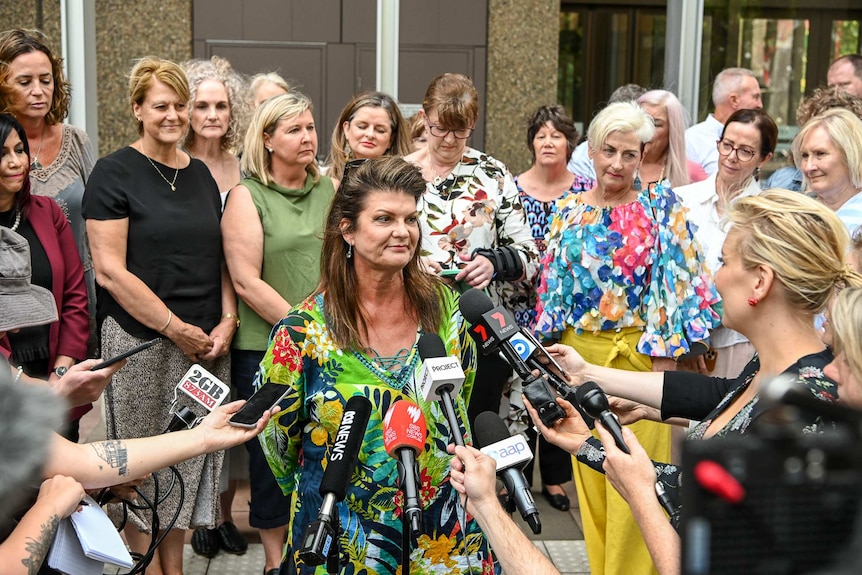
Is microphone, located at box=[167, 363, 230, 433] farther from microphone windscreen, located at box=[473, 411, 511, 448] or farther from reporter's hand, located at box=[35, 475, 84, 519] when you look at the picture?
microphone windscreen, located at box=[473, 411, 511, 448]

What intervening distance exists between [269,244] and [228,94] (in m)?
1.34

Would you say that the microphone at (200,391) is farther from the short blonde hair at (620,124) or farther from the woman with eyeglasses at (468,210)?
the short blonde hair at (620,124)

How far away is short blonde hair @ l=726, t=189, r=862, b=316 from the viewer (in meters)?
2.52

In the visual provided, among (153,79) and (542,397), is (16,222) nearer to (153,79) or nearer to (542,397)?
(153,79)

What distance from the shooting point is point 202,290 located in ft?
14.6

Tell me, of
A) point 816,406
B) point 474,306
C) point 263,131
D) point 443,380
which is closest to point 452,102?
point 263,131

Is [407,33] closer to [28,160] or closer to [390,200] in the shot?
[28,160]

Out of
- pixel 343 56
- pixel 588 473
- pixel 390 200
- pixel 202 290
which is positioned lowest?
pixel 588 473

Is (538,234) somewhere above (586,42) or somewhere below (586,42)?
below

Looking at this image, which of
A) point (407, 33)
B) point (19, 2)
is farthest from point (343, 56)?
point (19, 2)

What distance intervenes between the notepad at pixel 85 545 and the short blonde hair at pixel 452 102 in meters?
2.79

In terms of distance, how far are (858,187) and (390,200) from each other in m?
2.51

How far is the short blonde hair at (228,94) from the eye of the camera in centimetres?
530

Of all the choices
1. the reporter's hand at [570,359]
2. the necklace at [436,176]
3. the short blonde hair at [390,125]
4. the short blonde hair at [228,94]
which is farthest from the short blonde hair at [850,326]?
the short blonde hair at [228,94]
